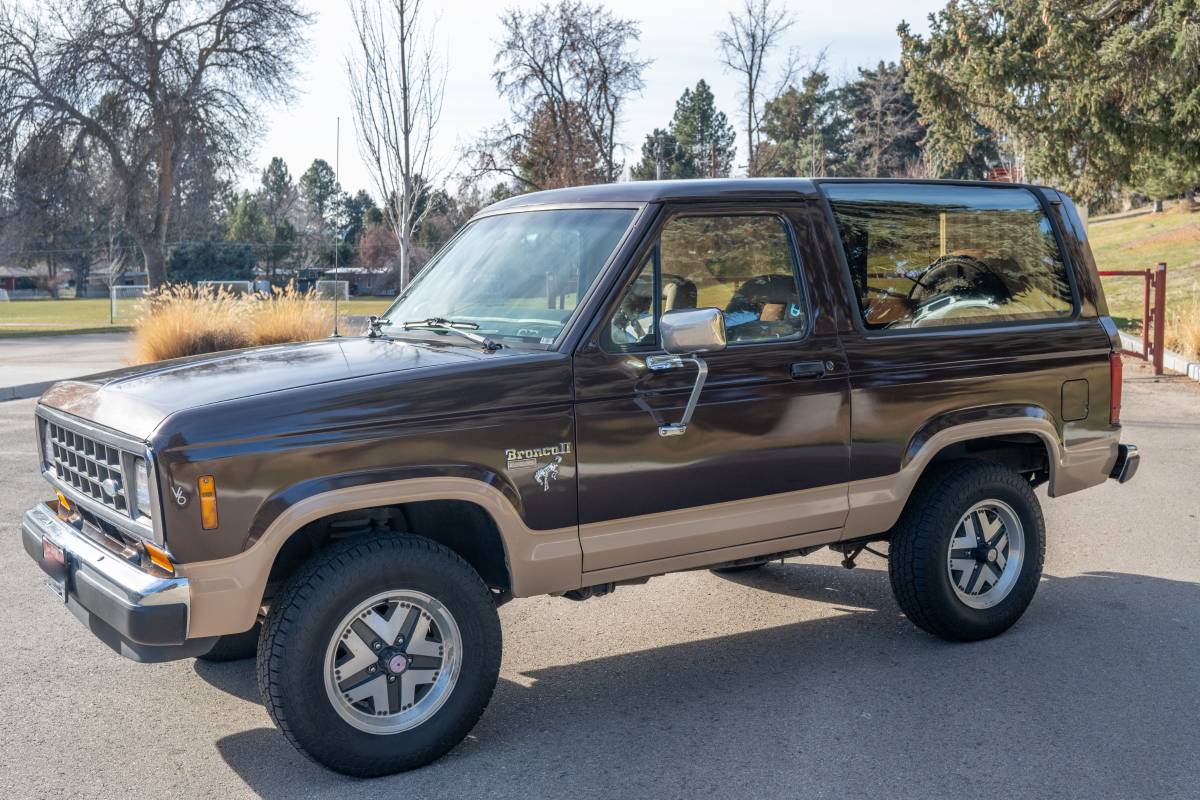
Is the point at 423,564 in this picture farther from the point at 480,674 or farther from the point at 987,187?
the point at 987,187

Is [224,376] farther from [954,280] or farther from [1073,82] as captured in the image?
[1073,82]

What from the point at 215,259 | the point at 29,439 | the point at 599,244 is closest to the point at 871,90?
the point at 215,259

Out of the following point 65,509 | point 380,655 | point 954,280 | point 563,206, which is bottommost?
point 380,655

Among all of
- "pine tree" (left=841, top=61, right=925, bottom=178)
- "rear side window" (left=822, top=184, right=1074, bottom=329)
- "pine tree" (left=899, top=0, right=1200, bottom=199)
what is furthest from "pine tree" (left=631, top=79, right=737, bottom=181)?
"rear side window" (left=822, top=184, right=1074, bottom=329)

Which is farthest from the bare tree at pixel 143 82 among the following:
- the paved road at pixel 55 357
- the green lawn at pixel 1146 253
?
the green lawn at pixel 1146 253

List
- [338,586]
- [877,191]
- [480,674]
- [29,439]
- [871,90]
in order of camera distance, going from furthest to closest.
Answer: [871,90] → [29,439] → [877,191] → [480,674] → [338,586]

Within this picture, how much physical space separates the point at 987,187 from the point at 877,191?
0.81 metres

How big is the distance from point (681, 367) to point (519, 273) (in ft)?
2.89

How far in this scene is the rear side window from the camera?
16.8ft

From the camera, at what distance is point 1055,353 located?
217 inches

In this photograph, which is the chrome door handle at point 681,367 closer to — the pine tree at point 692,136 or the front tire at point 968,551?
the front tire at point 968,551

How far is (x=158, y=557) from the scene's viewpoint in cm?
372

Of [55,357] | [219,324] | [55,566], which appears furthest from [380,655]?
[55,357]

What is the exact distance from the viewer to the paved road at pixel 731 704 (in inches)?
156
